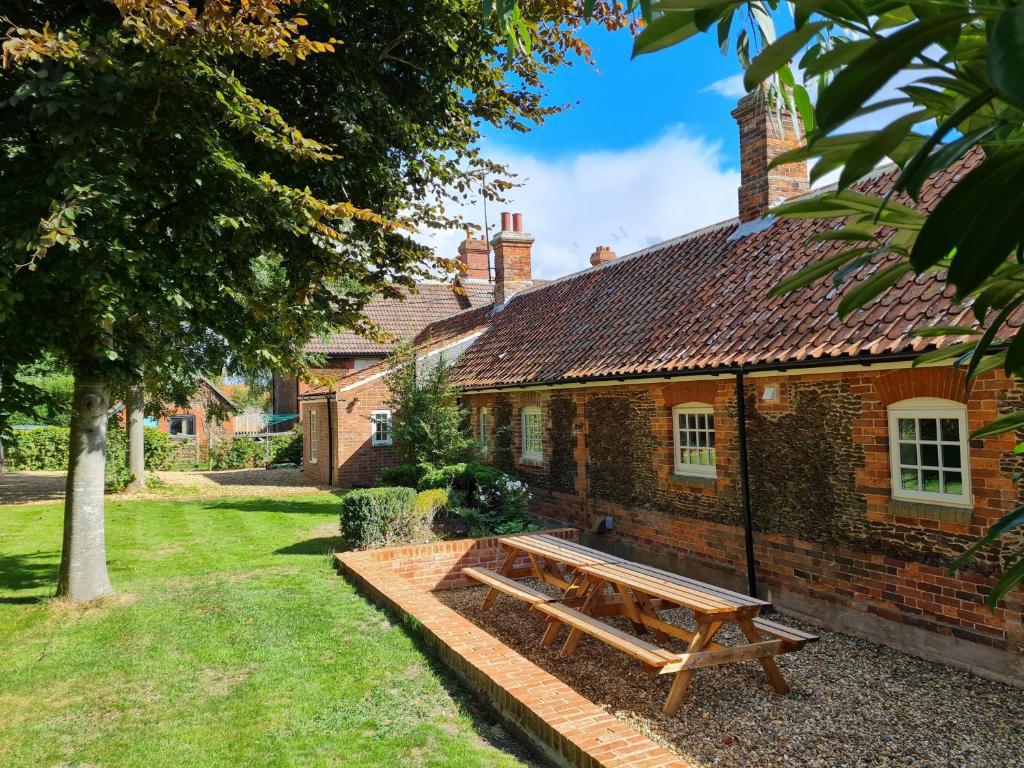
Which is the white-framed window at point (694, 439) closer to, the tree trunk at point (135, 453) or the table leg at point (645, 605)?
the table leg at point (645, 605)

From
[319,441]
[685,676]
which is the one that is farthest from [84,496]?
[319,441]

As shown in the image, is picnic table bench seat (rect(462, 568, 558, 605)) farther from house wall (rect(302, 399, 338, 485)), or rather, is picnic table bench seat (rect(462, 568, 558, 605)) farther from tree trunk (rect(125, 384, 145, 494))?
tree trunk (rect(125, 384, 145, 494))

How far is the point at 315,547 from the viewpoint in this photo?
39.8 ft

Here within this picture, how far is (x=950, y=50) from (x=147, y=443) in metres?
30.5

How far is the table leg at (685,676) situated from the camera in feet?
17.7

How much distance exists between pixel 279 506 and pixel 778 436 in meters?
13.4

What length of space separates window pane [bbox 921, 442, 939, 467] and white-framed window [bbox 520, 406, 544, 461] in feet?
24.7

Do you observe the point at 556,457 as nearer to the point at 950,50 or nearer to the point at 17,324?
the point at 17,324

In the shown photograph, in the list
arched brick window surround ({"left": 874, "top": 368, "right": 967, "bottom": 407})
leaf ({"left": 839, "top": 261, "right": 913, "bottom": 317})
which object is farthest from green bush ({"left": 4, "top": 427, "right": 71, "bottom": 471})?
leaf ({"left": 839, "top": 261, "right": 913, "bottom": 317})

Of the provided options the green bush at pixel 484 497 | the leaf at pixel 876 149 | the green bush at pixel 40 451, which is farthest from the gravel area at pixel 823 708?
the green bush at pixel 40 451

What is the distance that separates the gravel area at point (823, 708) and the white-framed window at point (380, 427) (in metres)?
14.7

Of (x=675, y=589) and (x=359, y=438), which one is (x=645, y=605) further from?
(x=359, y=438)

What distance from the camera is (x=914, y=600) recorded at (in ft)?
22.0

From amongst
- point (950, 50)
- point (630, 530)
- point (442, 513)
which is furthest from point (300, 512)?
point (950, 50)
